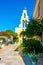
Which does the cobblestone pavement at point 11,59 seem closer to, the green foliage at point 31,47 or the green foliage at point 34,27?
the green foliage at point 31,47

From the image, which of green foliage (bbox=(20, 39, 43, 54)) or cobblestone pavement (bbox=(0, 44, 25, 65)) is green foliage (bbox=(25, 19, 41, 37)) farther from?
cobblestone pavement (bbox=(0, 44, 25, 65))

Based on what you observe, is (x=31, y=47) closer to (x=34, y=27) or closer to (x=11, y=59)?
(x=11, y=59)

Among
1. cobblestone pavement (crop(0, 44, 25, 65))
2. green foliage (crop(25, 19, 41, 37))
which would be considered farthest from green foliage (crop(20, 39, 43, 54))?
green foliage (crop(25, 19, 41, 37))

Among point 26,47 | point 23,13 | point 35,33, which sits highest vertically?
point 23,13

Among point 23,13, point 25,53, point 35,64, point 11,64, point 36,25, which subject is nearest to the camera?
point 35,64

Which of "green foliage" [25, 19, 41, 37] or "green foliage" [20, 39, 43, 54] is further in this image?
"green foliage" [25, 19, 41, 37]

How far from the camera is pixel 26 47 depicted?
1526cm

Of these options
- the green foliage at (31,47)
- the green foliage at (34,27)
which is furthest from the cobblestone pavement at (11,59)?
the green foliage at (34,27)

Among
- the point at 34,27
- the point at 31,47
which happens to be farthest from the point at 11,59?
the point at 34,27

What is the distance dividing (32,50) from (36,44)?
56cm

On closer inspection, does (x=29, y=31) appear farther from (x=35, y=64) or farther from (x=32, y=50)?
(x=35, y=64)

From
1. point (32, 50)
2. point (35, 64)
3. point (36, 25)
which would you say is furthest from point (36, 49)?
point (35, 64)

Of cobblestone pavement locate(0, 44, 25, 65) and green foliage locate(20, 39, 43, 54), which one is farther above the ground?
green foliage locate(20, 39, 43, 54)

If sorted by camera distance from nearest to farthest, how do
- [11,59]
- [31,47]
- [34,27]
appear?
1. [11,59]
2. [31,47]
3. [34,27]
